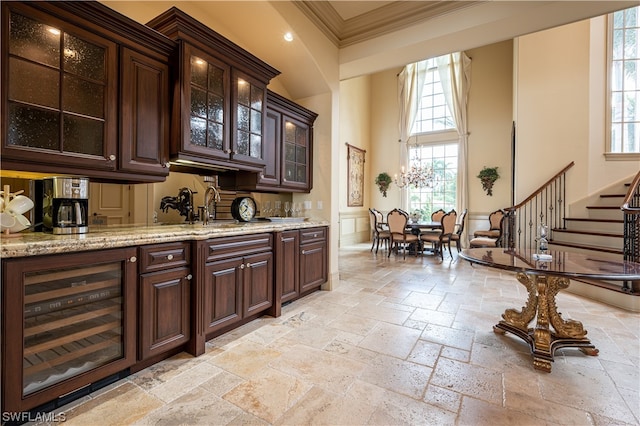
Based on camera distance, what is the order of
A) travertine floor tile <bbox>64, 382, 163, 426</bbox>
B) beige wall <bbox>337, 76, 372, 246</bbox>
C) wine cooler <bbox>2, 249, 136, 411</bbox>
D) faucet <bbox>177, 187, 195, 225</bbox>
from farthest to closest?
beige wall <bbox>337, 76, 372, 246</bbox> → faucet <bbox>177, 187, 195, 225</bbox> → travertine floor tile <bbox>64, 382, 163, 426</bbox> → wine cooler <bbox>2, 249, 136, 411</bbox>

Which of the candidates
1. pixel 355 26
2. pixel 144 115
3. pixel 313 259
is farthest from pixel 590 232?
pixel 144 115

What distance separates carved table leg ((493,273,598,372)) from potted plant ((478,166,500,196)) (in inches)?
238

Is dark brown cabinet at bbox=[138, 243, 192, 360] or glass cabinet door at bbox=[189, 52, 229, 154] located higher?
glass cabinet door at bbox=[189, 52, 229, 154]

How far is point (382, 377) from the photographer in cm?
195

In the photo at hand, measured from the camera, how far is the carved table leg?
7.02 ft

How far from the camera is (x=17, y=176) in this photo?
1.99 metres

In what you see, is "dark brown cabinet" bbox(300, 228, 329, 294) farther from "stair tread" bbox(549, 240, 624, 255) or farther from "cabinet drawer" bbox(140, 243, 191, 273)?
"stair tread" bbox(549, 240, 624, 255)

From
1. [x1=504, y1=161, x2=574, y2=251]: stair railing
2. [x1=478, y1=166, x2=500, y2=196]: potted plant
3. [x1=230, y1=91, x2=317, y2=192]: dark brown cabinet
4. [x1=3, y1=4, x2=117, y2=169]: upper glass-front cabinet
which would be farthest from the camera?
[x1=478, y1=166, x2=500, y2=196]: potted plant

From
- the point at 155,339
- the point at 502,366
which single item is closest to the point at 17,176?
the point at 155,339

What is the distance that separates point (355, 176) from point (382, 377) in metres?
7.31

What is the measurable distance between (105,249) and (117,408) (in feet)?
3.01

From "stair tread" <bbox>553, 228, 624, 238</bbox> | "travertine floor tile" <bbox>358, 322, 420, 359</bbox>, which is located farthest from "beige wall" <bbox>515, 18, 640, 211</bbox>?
"travertine floor tile" <bbox>358, 322, 420, 359</bbox>

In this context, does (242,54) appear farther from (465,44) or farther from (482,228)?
(482,228)

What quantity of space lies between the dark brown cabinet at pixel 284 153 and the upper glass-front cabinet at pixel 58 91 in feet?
4.84
